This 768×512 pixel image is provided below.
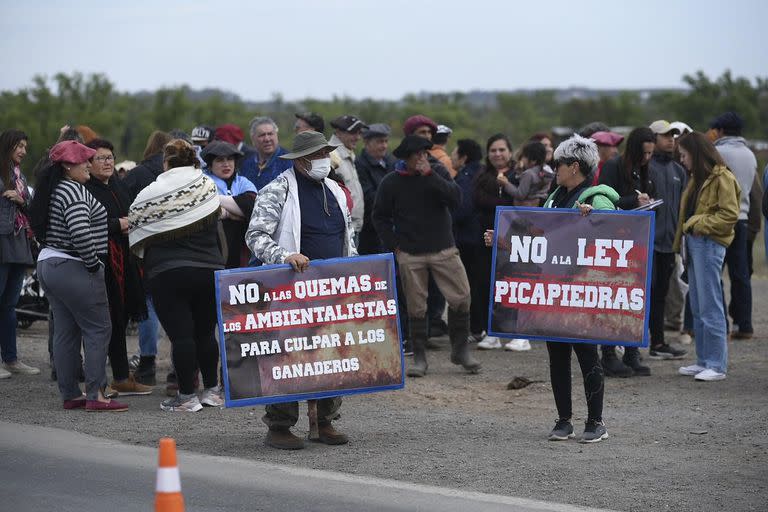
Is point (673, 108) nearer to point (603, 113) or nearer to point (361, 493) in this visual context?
point (603, 113)

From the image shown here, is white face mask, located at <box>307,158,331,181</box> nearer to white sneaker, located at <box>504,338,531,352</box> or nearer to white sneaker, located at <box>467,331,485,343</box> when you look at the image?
white sneaker, located at <box>504,338,531,352</box>

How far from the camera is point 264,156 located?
12383 mm

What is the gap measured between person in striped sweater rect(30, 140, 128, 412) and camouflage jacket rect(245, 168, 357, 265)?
1.87 meters

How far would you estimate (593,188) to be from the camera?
8594mm

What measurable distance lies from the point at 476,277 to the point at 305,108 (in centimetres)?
7507

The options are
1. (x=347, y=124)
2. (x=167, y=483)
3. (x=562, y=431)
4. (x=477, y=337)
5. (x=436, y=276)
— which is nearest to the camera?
(x=167, y=483)

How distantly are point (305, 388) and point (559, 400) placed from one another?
1830 millimetres

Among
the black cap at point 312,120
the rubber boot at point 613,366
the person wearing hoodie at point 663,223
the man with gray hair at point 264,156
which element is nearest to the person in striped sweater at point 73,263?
the man with gray hair at point 264,156

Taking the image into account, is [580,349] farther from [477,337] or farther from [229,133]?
[229,133]

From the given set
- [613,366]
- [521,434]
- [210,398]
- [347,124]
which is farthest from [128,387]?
[613,366]

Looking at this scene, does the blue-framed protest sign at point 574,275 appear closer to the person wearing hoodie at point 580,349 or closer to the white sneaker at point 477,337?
the person wearing hoodie at point 580,349

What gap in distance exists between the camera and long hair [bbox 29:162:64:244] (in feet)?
31.1

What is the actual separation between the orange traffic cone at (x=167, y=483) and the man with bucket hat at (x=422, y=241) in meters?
6.41

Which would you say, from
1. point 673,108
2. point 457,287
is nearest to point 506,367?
point 457,287
